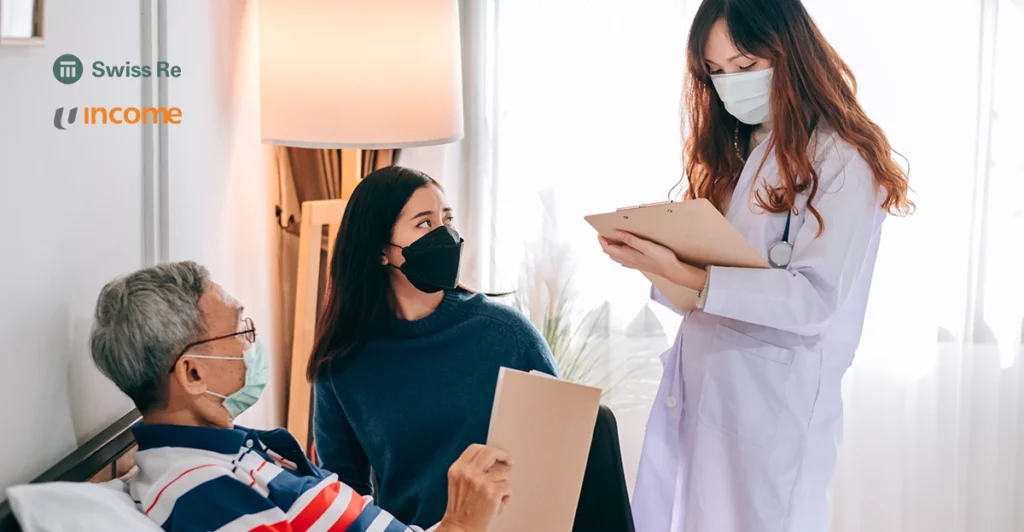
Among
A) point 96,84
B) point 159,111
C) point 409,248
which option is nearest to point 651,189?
point 409,248

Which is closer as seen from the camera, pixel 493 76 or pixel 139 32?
pixel 139 32

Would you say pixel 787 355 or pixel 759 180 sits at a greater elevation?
pixel 759 180

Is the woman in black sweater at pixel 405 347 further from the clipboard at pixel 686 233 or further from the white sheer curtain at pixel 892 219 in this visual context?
the white sheer curtain at pixel 892 219

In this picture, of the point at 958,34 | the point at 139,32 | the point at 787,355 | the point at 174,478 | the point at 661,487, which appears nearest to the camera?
the point at 174,478

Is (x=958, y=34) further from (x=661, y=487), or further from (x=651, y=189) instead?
(x=661, y=487)

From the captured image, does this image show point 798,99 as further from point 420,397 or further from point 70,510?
point 70,510

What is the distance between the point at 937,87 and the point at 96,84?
7.36 ft

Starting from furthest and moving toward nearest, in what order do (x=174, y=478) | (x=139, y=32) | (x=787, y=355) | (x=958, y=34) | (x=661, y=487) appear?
(x=958, y=34) < (x=661, y=487) < (x=787, y=355) < (x=139, y=32) < (x=174, y=478)

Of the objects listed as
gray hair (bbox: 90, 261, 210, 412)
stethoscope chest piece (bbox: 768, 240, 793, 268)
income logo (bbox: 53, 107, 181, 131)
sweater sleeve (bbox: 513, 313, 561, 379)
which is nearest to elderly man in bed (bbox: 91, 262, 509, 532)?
gray hair (bbox: 90, 261, 210, 412)

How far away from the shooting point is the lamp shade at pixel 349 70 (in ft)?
6.49

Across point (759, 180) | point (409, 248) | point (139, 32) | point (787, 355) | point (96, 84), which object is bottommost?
point (787, 355)

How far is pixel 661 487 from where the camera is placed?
6.14 feet

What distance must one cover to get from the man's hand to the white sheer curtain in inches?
53.7

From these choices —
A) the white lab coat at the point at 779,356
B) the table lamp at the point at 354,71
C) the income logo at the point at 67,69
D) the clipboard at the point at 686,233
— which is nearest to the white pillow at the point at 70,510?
the income logo at the point at 67,69
